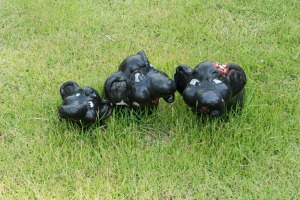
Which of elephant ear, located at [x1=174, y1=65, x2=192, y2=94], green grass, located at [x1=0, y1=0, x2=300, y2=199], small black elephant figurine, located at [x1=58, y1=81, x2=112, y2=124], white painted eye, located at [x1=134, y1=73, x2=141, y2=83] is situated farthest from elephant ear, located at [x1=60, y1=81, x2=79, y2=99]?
elephant ear, located at [x1=174, y1=65, x2=192, y2=94]

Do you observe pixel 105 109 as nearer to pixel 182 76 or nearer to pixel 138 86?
pixel 138 86

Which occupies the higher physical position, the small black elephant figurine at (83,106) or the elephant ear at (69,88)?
the elephant ear at (69,88)

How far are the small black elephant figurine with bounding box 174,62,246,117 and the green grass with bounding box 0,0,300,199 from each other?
0.19 metres

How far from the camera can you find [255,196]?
2234 mm

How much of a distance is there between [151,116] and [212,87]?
48 cm

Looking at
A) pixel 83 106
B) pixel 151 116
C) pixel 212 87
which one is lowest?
pixel 151 116

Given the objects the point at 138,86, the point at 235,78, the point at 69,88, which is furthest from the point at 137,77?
the point at 235,78

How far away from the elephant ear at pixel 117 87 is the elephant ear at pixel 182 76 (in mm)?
343

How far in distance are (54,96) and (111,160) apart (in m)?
0.74

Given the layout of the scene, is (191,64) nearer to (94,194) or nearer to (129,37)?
(129,37)

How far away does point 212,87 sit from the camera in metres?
2.38

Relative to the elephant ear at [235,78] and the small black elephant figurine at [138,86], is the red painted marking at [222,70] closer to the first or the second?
the elephant ear at [235,78]

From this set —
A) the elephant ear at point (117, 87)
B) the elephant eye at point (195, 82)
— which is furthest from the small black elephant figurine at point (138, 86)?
the elephant eye at point (195, 82)

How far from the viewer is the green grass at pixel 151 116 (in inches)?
91.1
